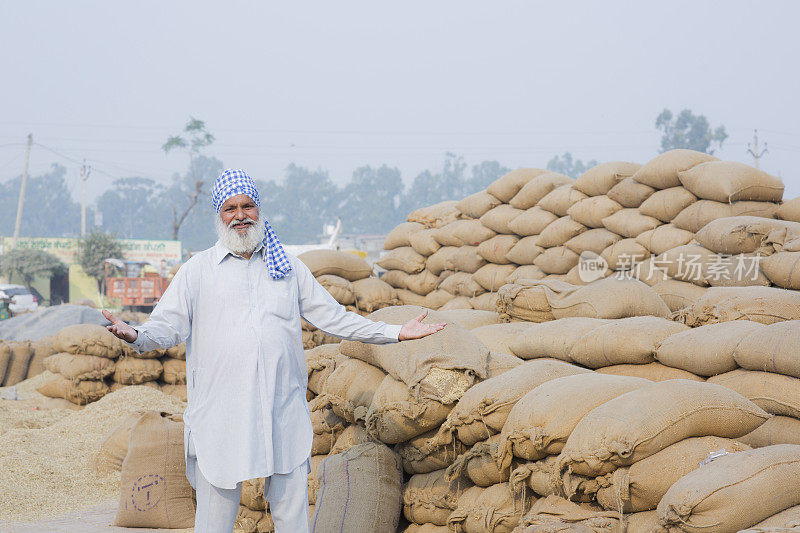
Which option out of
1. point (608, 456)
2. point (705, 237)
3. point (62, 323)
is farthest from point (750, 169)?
point (62, 323)

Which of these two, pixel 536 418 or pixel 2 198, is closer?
pixel 536 418

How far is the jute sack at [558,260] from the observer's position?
6.19 m

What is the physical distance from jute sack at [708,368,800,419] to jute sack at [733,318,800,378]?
3cm

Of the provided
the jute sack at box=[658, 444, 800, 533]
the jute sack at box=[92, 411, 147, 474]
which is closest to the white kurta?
the jute sack at box=[658, 444, 800, 533]

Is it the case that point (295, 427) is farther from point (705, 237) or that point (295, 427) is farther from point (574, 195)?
point (574, 195)

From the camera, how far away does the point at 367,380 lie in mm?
3574

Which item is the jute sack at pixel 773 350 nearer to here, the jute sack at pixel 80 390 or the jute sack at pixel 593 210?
the jute sack at pixel 593 210

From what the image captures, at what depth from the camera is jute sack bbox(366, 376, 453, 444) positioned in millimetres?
3041

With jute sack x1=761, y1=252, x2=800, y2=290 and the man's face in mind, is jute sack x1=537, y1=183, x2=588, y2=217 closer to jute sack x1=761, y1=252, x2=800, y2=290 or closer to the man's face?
jute sack x1=761, y1=252, x2=800, y2=290

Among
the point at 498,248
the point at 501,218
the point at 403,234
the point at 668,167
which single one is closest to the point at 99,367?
the point at 403,234

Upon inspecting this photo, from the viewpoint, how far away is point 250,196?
2441 mm

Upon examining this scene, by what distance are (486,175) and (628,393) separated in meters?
75.7

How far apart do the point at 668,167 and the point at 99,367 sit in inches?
208

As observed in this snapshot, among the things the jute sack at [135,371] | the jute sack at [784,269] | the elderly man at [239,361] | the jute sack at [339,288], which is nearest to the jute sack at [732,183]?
the jute sack at [784,269]
